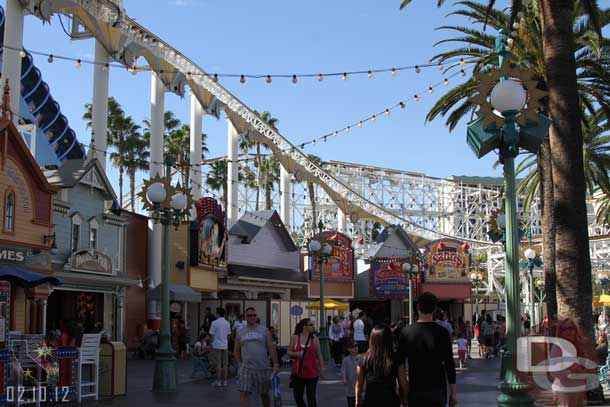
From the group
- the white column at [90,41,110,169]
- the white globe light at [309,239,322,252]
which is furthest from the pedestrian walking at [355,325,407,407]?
the white column at [90,41,110,169]

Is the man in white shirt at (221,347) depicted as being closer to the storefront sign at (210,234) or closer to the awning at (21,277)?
the awning at (21,277)

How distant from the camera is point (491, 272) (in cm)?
6069

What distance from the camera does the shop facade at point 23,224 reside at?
19.3 m

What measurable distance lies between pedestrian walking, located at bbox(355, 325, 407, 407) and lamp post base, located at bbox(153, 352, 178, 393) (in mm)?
8607

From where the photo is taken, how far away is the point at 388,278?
47.2m

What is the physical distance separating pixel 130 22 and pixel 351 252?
63.5 feet

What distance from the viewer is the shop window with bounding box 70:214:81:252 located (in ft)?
81.7

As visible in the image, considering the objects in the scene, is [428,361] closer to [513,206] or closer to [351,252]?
[513,206]

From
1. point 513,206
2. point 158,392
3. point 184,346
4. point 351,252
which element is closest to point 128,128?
point 351,252

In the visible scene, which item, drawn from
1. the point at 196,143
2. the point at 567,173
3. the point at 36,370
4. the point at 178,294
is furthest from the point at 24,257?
the point at 196,143

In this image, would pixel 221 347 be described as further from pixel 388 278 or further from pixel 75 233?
pixel 388 278

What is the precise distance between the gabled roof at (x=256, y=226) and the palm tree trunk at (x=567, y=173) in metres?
26.1

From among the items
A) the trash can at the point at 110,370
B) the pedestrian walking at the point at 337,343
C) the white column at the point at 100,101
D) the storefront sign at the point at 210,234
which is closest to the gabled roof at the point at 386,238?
the storefront sign at the point at 210,234

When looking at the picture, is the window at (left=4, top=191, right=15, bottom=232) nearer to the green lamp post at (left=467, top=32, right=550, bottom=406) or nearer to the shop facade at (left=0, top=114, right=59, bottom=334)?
the shop facade at (left=0, top=114, right=59, bottom=334)
